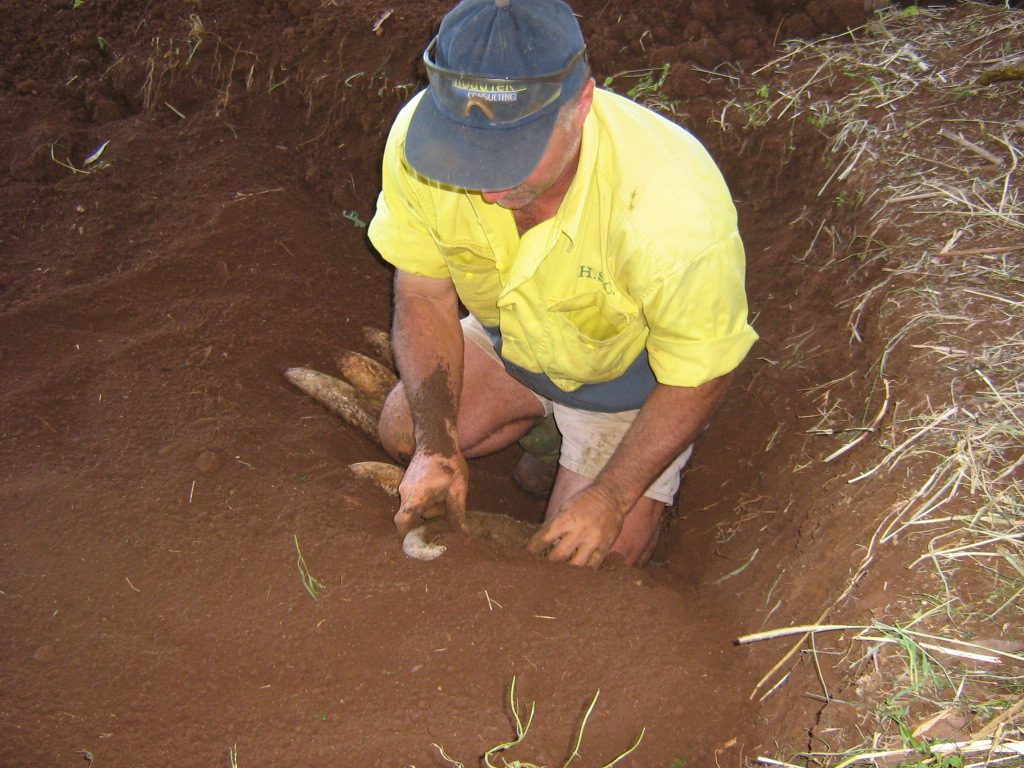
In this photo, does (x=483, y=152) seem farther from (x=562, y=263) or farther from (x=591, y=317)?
(x=591, y=317)

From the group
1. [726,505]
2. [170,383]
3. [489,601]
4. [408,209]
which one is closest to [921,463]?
[726,505]

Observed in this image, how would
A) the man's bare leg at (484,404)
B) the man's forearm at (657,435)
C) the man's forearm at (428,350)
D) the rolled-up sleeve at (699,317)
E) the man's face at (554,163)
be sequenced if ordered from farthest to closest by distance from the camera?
the man's bare leg at (484,404) → the man's forearm at (428,350) → the man's forearm at (657,435) → the rolled-up sleeve at (699,317) → the man's face at (554,163)

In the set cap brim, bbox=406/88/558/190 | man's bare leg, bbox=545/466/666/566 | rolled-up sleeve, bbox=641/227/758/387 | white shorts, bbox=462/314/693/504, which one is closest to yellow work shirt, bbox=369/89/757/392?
rolled-up sleeve, bbox=641/227/758/387

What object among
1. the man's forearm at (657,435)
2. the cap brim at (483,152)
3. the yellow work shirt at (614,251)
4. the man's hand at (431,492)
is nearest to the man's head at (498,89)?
the cap brim at (483,152)

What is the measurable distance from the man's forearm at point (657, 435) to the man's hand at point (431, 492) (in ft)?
1.32

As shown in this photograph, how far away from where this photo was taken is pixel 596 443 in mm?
2850

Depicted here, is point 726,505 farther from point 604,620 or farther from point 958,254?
point 958,254

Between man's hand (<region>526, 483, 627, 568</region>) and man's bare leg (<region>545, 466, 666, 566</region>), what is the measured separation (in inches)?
16.9

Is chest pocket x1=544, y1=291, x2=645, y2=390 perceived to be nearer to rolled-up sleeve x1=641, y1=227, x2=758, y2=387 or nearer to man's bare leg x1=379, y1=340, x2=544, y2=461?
rolled-up sleeve x1=641, y1=227, x2=758, y2=387

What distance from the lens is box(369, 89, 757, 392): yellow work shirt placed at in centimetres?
200

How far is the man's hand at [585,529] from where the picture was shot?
7.47 feet

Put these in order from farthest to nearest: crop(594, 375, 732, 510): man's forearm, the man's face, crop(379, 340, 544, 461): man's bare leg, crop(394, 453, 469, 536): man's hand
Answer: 1. crop(379, 340, 544, 461): man's bare leg
2. crop(394, 453, 469, 536): man's hand
3. crop(594, 375, 732, 510): man's forearm
4. the man's face

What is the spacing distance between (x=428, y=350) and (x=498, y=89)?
105 centimetres

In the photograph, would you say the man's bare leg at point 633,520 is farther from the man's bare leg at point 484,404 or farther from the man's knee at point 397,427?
the man's knee at point 397,427
